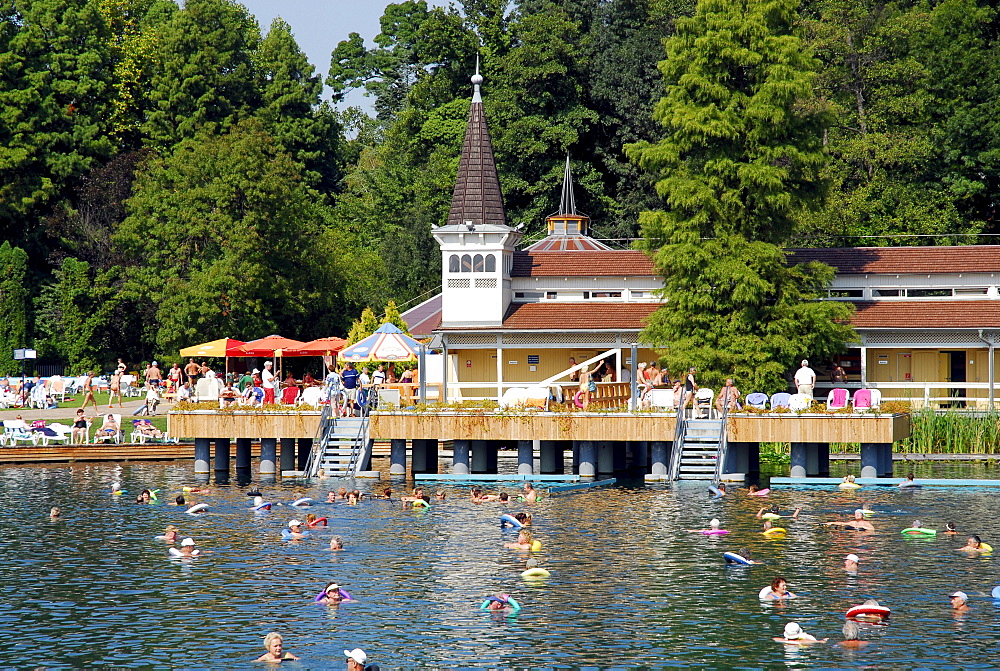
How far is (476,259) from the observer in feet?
159

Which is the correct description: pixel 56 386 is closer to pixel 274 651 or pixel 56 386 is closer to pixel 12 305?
pixel 12 305

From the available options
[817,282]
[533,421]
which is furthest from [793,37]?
[533,421]

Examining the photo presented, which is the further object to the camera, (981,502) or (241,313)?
(241,313)

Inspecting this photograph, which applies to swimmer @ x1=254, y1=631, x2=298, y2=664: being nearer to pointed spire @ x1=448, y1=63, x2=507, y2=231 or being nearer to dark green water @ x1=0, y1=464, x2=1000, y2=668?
dark green water @ x1=0, y1=464, x2=1000, y2=668

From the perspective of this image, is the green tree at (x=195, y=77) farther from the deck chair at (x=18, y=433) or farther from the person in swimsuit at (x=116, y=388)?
the deck chair at (x=18, y=433)

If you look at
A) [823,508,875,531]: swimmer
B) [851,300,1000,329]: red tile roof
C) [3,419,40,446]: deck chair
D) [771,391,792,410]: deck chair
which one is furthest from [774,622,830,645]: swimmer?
[3,419,40,446]: deck chair

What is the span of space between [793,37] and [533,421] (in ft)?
54.6

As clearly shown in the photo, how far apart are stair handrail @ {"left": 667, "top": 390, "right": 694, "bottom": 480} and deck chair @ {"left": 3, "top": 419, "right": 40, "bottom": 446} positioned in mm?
22164

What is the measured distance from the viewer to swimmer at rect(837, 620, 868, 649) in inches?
822

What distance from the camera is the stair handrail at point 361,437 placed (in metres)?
39.1

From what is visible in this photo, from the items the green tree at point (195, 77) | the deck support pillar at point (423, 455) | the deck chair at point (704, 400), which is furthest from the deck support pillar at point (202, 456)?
the green tree at point (195, 77)

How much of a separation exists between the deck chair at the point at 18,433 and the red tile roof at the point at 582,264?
17776 mm

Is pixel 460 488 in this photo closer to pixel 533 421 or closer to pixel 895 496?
pixel 533 421

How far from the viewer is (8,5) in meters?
76.1
